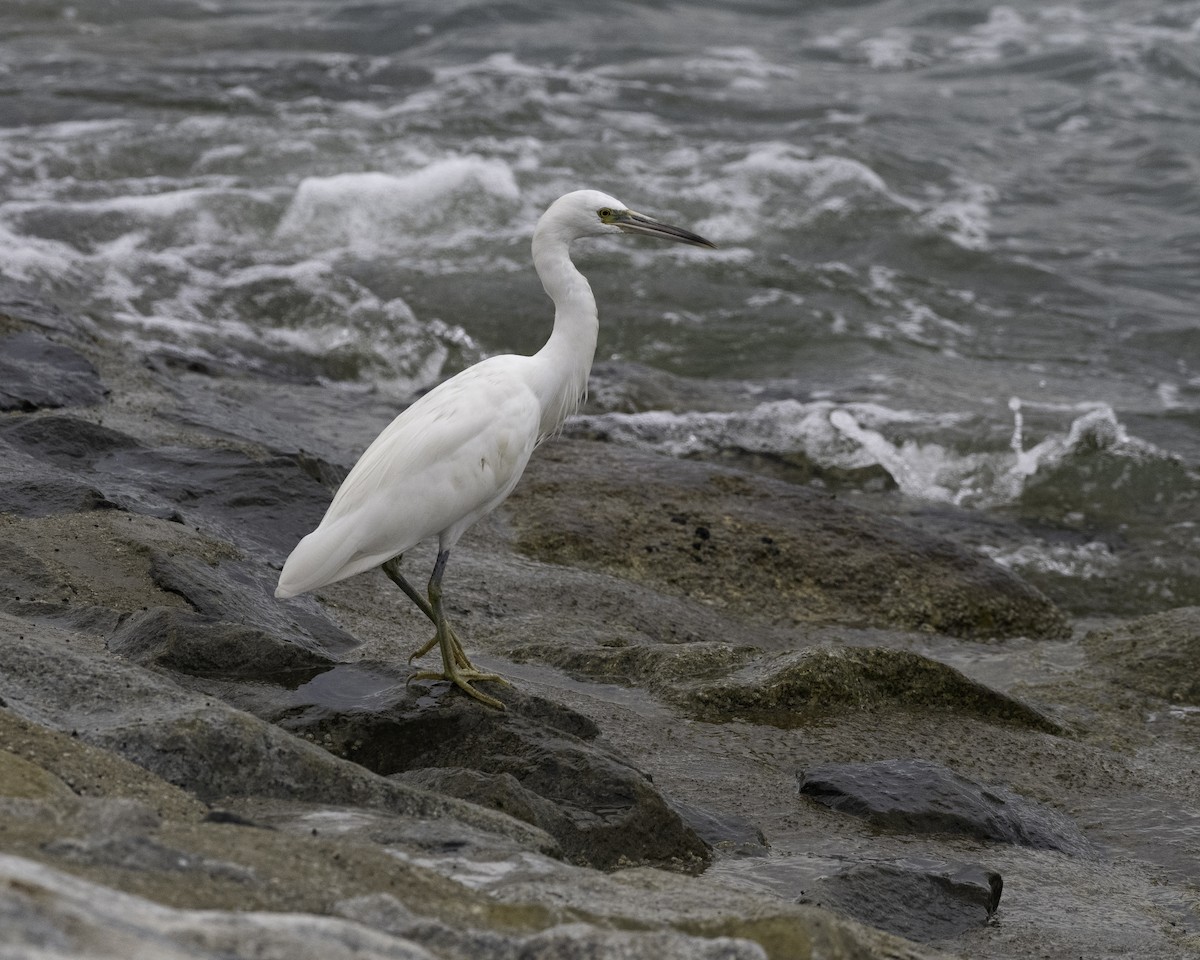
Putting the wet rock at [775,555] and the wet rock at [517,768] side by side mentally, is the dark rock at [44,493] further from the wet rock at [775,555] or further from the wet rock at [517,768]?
the wet rock at [775,555]

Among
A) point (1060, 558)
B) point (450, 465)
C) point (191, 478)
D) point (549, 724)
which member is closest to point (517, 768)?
point (549, 724)

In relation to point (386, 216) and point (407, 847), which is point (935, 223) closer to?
point (386, 216)

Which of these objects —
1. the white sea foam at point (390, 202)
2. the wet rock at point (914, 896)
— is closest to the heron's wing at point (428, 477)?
the wet rock at point (914, 896)

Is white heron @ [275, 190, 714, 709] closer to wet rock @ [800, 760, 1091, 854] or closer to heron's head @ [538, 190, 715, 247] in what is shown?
heron's head @ [538, 190, 715, 247]

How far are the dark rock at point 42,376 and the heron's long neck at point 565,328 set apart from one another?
2341 millimetres

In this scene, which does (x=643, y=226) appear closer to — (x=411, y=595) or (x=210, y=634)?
(x=411, y=595)

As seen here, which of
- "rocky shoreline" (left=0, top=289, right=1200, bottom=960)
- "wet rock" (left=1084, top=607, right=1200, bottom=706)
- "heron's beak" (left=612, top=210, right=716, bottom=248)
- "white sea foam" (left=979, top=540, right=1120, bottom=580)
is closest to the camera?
"rocky shoreline" (left=0, top=289, right=1200, bottom=960)

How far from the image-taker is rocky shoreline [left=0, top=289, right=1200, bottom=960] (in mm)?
2318

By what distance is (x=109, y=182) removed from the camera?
11.7 metres

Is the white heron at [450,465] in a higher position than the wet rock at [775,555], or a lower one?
higher

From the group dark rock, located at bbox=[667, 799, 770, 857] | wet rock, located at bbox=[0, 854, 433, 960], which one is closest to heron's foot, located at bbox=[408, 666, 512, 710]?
dark rock, located at bbox=[667, 799, 770, 857]

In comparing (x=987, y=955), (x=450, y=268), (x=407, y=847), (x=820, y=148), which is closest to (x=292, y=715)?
(x=407, y=847)

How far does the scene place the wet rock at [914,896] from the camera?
3.35 metres

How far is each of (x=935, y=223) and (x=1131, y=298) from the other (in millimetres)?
1859
